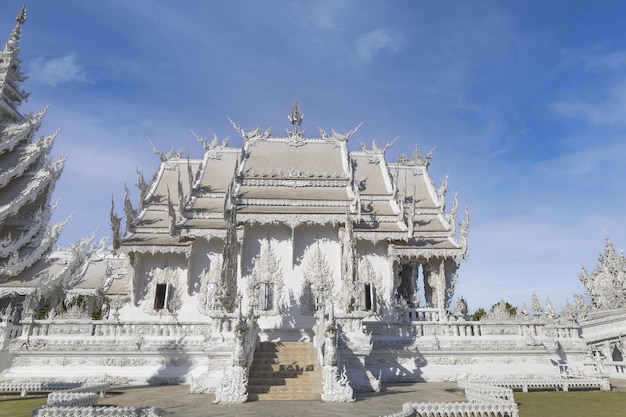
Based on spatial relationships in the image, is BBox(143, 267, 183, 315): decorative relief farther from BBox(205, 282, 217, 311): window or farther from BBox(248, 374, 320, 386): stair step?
BBox(248, 374, 320, 386): stair step

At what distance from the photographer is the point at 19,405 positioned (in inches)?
333

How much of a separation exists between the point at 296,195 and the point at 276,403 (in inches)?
436

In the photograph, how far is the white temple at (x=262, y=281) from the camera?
11.5 meters

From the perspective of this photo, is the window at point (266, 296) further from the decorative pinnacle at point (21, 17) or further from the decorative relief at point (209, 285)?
the decorative pinnacle at point (21, 17)

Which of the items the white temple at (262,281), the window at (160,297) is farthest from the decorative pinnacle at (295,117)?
the window at (160,297)

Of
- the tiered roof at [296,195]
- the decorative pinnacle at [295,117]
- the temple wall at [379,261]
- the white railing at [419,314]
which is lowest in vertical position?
the white railing at [419,314]

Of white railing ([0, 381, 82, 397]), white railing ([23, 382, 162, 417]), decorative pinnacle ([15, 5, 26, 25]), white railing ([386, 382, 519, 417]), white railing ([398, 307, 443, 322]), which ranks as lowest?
white railing ([0, 381, 82, 397])

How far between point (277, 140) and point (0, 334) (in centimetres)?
1472

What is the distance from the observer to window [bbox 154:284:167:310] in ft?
55.6

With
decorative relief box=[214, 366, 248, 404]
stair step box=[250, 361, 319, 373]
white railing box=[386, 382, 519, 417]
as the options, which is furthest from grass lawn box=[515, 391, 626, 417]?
decorative relief box=[214, 366, 248, 404]

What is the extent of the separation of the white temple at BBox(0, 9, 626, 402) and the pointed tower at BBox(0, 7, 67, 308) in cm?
9

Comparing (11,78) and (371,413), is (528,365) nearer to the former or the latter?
(371,413)

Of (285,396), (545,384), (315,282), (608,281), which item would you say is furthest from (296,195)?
(608,281)

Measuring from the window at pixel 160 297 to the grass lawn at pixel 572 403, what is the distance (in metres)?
13.1
